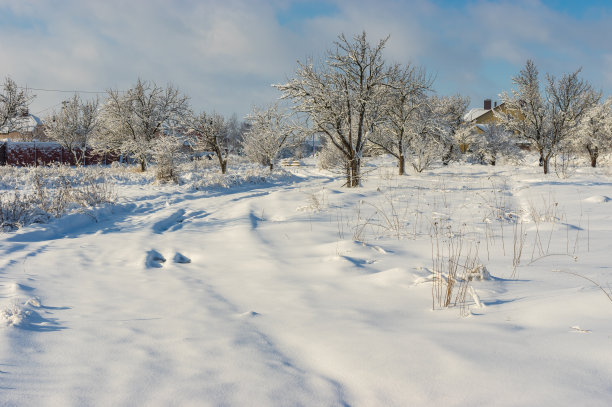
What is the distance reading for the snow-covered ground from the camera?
4.56 feet

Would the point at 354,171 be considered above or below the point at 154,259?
above

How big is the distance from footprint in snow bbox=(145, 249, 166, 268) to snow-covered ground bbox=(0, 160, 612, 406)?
0.02 meters

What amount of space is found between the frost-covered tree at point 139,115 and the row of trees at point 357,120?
6 cm

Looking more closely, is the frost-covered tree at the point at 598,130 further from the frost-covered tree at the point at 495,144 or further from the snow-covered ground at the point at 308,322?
the snow-covered ground at the point at 308,322

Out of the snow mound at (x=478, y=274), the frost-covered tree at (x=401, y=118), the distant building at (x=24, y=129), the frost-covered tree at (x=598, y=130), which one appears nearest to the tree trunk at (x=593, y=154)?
the frost-covered tree at (x=598, y=130)

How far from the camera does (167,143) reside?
46.4 ft

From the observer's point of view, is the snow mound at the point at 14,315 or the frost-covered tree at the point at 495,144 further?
the frost-covered tree at the point at 495,144

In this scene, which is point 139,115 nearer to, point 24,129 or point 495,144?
point 24,129

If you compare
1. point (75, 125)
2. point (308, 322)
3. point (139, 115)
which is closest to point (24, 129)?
point (75, 125)

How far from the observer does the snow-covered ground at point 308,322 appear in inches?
54.7

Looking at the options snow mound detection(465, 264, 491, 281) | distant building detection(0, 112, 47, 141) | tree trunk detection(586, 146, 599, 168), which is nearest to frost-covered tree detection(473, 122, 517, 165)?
tree trunk detection(586, 146, 599, 168)

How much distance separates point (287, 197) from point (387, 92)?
6.21 metres

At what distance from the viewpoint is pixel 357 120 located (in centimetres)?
1262

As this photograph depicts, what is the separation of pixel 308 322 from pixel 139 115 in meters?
24.2
